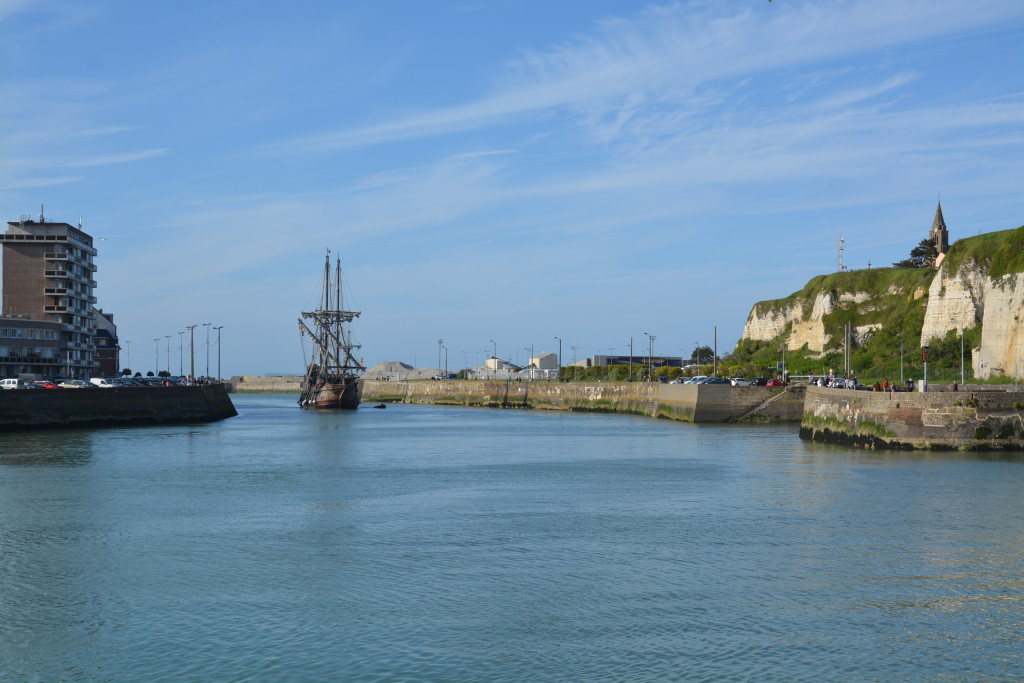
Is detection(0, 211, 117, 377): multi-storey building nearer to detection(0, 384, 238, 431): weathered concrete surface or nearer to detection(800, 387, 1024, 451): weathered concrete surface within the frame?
detection(0, 384, 238, 431): weathered concrete surface

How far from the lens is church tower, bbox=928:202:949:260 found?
457ft

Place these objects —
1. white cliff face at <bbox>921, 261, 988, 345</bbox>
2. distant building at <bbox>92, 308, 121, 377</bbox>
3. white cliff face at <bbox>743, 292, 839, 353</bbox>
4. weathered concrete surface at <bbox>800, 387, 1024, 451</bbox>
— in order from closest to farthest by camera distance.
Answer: weathered concrete surface at <bbox>800, 387, 1024, 451</bbox> → white cliff face at <bbox>921, 261, 988, 345</bbox> → white cliff face at <bbox>743, 292, 839, 353</bbox> → distant building at <bbox>92, 308, 121, 377</bbox>

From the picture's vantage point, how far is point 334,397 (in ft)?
409

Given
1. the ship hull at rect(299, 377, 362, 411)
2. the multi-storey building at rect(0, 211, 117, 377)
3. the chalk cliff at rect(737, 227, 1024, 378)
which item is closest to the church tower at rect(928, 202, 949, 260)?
the chalk cliff at rect(737, 227, 1024, 378)

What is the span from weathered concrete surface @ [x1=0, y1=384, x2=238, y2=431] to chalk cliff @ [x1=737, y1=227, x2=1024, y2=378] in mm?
67769

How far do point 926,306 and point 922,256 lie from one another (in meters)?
36.7

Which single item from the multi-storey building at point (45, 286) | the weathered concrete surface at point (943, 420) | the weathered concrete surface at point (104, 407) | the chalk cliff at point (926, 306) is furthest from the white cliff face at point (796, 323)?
the multi-storey building at point (45, 286)

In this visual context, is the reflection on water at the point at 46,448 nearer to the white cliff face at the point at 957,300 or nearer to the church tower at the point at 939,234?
the white cliff face at the point at 957,300

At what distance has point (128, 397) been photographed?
7681cm

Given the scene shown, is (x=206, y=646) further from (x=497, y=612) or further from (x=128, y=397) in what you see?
(x=128, y=397)

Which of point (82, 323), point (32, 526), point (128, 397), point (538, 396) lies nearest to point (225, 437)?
point (128, 397)

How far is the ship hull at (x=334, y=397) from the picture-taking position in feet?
408

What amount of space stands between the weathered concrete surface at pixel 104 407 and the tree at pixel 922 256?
103m

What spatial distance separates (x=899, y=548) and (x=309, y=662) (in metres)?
16.5
